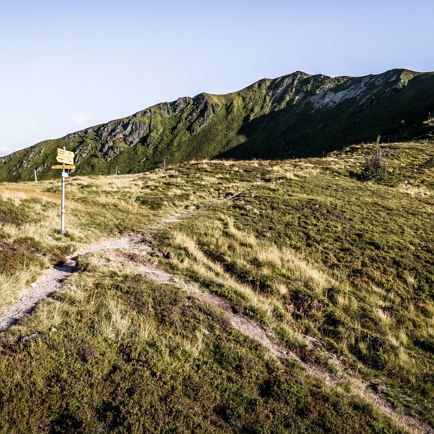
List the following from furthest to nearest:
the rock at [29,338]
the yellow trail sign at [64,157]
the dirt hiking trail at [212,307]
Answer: the yellow trail sign at [64,157] → the dirt hiking trail at [212,307] → the rock at [29,338]

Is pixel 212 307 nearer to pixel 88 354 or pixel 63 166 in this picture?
pixel 88 354

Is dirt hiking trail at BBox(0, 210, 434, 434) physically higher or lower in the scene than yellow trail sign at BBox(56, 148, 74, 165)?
lower

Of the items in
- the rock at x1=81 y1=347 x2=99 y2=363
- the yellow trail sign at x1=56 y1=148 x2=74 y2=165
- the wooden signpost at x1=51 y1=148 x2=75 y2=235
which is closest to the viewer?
the rock at x1=81 y1=347 x2=99 y2=363

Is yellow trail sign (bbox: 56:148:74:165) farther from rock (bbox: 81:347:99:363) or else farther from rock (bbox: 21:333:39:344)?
rock (bbox: 81:347:99:363)

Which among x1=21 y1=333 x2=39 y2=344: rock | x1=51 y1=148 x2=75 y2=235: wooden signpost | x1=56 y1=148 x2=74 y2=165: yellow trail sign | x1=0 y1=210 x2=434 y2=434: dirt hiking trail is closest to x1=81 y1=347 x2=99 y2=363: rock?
x1=21 y1=333 x2=39 y2=344: rock

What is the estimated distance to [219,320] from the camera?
11.5 m

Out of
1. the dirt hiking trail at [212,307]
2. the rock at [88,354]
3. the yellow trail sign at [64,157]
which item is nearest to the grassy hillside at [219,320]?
the rock at [88,354]

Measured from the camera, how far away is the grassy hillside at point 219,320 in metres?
7.48

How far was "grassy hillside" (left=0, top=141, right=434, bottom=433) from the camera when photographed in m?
7.48

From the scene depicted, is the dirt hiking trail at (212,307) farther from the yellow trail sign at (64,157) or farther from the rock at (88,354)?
the yellow trail sign at (64,157)

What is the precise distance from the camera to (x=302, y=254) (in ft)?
63.5

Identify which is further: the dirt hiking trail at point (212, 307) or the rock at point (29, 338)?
the dirt hiking trail at point (212, 307)

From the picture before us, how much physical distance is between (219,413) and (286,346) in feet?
13.7

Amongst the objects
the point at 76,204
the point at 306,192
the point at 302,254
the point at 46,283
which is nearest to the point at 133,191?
the point at 76,204
